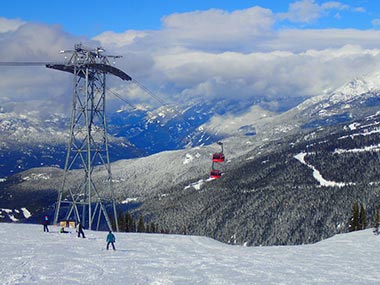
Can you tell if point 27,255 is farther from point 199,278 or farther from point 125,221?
point 125,221

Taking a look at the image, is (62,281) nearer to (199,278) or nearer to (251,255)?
(199,278)

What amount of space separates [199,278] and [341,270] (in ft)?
49.2

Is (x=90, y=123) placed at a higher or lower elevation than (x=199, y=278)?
higher

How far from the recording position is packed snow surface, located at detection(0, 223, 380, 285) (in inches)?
1444

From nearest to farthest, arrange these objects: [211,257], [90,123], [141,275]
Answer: [141,275] < [211,257] < [90,123]

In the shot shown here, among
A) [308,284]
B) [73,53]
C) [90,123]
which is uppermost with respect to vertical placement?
[73,53]

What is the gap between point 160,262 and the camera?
45000mm

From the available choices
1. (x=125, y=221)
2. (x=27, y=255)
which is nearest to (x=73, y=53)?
(x=27, y=255)

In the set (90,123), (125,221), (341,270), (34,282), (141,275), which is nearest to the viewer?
(34,282)

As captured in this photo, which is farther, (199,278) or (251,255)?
(251,255)

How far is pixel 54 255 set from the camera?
43.4 meters

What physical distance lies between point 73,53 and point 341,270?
4139 cm

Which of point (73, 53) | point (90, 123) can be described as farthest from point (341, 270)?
point (73, 53)

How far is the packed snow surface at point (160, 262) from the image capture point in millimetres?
36688
